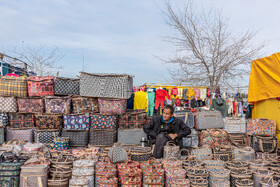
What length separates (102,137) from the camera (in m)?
5.71

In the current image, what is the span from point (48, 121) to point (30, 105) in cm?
67

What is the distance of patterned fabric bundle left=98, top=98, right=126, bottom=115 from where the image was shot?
227 inches

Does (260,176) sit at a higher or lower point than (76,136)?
lower

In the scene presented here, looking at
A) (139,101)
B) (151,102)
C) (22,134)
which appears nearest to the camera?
(22,134)

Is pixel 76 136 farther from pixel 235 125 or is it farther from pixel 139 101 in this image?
pixel 235 125

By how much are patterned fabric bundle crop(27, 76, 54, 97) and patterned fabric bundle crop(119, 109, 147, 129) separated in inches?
79.1

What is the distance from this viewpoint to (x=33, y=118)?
5863 millimetres

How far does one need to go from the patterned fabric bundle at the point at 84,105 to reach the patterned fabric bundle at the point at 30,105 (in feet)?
2.83

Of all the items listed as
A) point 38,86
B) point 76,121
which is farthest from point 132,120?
point 38,86

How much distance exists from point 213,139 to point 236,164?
1473 mm

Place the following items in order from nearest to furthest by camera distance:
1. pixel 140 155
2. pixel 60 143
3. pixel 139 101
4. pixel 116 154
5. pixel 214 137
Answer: pixel 116 154 → pixel 140 155 → pixel 60 143 → pixel 214 137 → pixel 139 101

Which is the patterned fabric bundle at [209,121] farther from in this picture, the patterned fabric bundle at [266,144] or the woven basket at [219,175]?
the woven basket at [219,175]

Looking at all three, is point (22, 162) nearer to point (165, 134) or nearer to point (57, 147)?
point (57, 147)

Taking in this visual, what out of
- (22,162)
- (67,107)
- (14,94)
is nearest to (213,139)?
(67,107)
